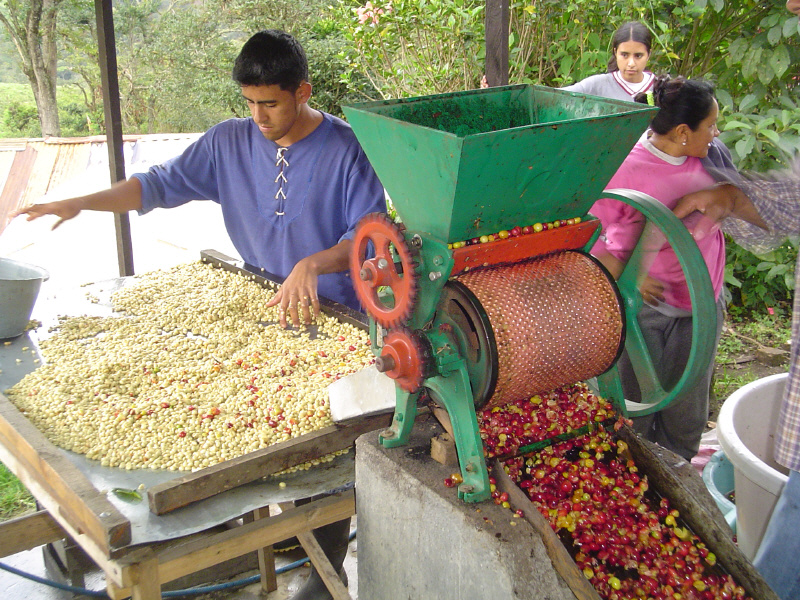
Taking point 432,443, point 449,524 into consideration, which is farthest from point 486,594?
point 432,443

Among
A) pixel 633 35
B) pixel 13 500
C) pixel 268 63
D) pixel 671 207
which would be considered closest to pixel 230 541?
pixel 268 63

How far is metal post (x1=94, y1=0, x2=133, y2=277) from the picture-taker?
12.6 feet

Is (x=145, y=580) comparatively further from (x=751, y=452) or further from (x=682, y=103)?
(x=682, y=103)

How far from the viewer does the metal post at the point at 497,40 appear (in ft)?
11.6

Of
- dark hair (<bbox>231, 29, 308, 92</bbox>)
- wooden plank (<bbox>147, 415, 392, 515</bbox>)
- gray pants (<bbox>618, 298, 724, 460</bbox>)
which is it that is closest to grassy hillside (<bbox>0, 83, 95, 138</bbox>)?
dark hair (<bbox>231, 29, 308, 92</bbox>)

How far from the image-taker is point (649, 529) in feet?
5.57

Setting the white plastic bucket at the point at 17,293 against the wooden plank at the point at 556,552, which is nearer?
the wooden plank at the point at 556,552

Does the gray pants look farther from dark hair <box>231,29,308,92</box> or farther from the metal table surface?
dark hair <box>231,29,308,92</box>

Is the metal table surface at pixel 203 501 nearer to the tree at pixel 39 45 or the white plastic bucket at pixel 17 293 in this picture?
the white plastic bucket at pixel 17 293

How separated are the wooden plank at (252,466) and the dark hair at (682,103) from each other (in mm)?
1748

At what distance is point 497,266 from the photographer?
1.71m

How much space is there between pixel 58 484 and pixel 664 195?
2403mm

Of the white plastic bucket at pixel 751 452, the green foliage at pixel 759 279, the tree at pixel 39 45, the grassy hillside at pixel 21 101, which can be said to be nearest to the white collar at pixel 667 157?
the white plastic bucket at pixel 751 452

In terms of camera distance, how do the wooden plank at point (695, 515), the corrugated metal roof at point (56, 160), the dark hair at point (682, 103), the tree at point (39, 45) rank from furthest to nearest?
the tree at point (39, 45)
the corrugated metal roof at point (56, 160)
the dark hair at point (682, 103)
the wooden plank at point (695, 515)
